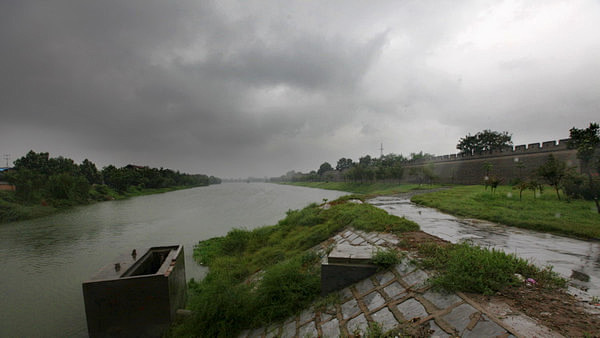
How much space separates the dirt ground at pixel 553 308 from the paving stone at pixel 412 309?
0.59 m

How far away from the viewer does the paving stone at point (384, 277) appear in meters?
4.09

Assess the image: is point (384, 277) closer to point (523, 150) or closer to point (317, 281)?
point (317, 281)

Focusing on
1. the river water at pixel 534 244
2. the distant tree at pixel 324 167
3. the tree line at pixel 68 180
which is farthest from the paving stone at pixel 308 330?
the distant tree at pixel 324 167

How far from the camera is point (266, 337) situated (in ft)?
14.3

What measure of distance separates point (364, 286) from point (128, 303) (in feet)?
15.0

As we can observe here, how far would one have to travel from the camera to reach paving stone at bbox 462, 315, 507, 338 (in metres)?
2.40

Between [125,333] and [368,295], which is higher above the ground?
[368,295]

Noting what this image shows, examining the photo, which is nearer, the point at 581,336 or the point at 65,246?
the point at 581,336

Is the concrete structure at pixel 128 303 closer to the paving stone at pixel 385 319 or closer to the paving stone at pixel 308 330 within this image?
the paving stone at pixel 308 330

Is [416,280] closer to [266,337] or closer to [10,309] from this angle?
[266,337]

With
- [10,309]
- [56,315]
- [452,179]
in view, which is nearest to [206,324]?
[56,315]

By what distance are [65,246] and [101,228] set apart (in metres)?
5.16

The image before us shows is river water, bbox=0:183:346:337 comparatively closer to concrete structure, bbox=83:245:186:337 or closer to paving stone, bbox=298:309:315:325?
concrete structure, bbox=83:245:186:337

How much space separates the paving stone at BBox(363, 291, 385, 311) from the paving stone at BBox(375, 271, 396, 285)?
0.26 m
